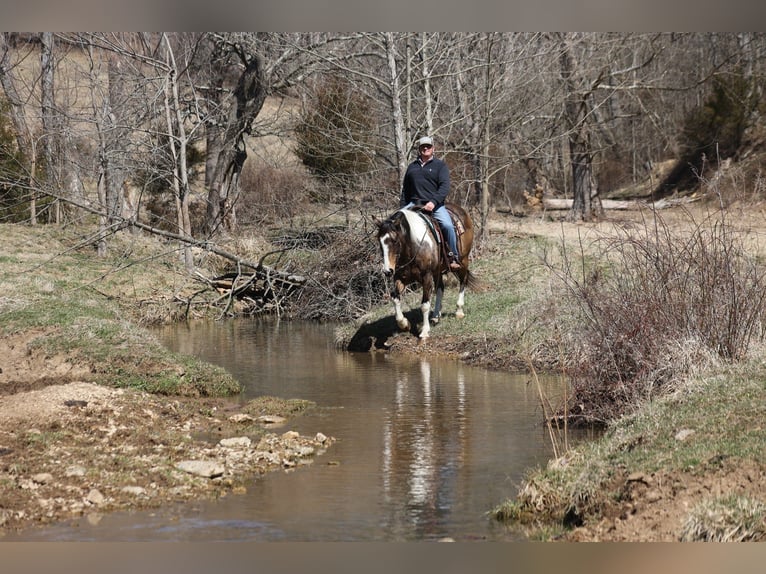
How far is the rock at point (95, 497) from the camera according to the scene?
8695mm

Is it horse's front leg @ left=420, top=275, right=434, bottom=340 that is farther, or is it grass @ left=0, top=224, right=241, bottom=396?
horse's front leg @ left=420, top=275, right=434, bottom=340

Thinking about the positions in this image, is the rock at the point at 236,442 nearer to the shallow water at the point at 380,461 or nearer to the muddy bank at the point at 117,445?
the muddy bank at the point at 117,445

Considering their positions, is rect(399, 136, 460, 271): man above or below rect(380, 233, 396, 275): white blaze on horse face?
above

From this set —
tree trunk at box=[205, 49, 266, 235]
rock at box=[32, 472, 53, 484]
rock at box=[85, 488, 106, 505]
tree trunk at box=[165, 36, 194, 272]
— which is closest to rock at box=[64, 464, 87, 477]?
rock at box=[32, 472, 53, 484]

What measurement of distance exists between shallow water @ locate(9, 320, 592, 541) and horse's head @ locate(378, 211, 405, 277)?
→ 1663 millimetres

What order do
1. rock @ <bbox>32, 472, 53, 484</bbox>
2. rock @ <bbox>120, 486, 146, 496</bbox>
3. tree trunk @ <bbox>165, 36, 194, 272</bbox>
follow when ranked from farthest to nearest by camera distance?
1. tree trunk @ <bbox>165, 36, 194, 272</bbox>
2. rock @ <bbox>32, 472, 53, 484</bbox>
3. rock @ <bbox>120, 486, 146, 496</bbox>

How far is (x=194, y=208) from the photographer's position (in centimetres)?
3406

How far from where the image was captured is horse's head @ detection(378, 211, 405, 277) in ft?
54.3

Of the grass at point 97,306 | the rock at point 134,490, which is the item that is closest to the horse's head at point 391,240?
the grass at point 97,306

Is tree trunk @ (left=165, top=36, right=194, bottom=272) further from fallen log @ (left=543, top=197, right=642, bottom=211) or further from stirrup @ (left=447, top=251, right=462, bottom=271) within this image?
fallen log @ (left=543, top=197, right=642, bottom=211)

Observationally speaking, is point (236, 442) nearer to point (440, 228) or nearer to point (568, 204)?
point (440, 228)

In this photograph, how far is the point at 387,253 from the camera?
16.6 m

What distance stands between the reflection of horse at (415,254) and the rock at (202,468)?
7.27 metres

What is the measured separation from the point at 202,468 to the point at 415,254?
8.46 metres
